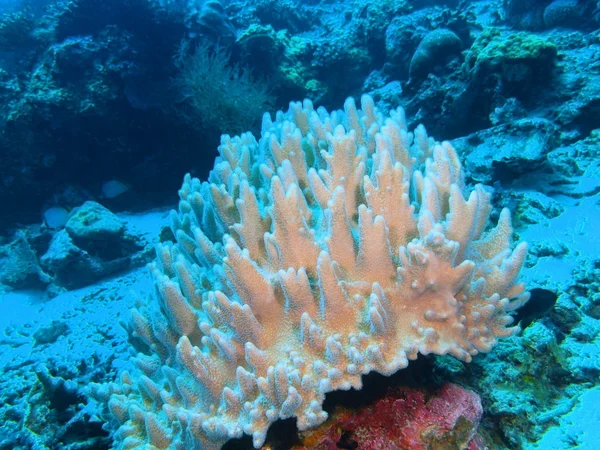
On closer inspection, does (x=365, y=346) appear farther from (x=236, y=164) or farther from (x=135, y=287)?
(x=135, y=287)

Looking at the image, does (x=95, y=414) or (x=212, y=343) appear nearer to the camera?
(x=212, y=343)

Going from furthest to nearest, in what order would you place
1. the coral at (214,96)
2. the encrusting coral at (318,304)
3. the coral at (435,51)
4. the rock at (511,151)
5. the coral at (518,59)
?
the coral at (214,96) < the coral at (435,51) < the coral at (518,59) < the rock at (511,151) < the encrusting coral at (318,304)

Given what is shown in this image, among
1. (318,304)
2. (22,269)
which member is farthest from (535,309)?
(22,269)

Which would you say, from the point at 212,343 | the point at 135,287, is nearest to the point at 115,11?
the point at 135,287

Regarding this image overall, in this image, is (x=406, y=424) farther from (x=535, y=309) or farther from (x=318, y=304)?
(x=535, y=309)

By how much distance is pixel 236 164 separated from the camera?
11.1 feet

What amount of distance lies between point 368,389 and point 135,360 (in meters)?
1.60

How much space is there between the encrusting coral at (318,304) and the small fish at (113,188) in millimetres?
6340

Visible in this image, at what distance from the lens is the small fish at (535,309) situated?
2.72 meters

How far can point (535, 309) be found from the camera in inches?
107

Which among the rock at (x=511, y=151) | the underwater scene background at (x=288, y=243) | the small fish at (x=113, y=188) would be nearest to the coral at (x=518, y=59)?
the underwater scene background at (x=288, y=243)

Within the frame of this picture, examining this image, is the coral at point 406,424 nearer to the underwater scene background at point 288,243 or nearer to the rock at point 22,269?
the underwater scene background at point 288,243

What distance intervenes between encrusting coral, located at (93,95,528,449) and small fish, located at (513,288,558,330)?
59 cm

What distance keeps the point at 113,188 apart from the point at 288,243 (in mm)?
7223
